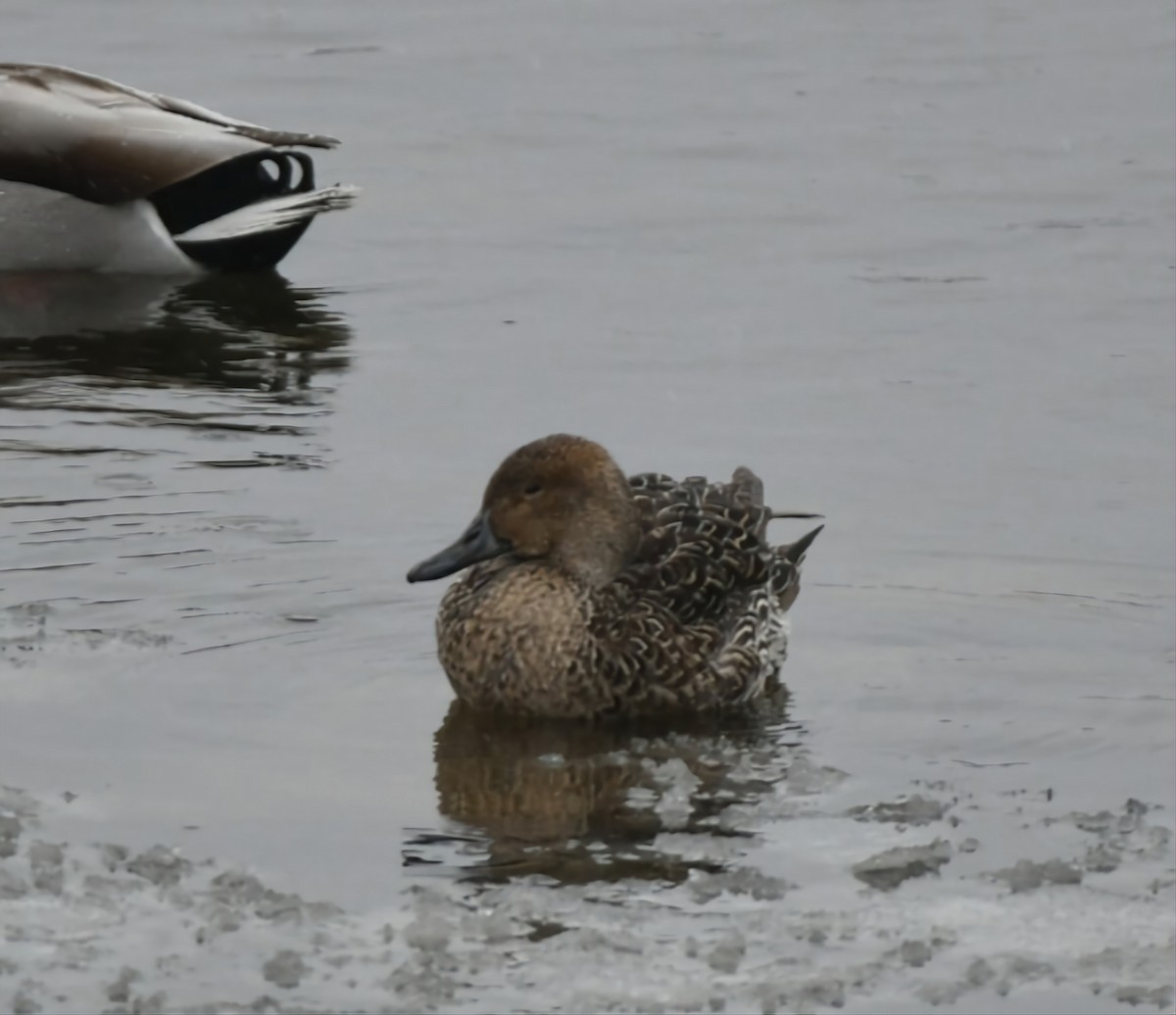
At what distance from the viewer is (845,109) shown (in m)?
16.5

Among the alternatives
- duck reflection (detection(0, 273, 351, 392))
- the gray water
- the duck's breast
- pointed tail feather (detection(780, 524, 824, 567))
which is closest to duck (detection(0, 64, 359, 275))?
duck reflection (detection(0, 273, 351, 392))

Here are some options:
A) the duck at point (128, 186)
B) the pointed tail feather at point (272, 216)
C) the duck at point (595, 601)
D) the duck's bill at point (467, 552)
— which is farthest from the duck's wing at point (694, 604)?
the duck at point (128, 186)

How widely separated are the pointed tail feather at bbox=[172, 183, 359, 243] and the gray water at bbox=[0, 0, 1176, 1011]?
0.28 meters

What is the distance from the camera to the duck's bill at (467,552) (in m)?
8.16

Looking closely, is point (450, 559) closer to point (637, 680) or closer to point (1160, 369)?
point (637, 680)

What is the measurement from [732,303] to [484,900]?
21.9 feet

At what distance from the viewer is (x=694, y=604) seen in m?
8.42

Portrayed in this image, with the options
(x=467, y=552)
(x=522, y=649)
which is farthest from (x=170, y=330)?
(x=522, y=649)

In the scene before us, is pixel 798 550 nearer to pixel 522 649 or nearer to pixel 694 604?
pixel 694 604

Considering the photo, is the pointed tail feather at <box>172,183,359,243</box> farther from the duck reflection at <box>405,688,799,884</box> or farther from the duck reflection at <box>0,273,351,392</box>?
the duck reflection at <box>405,688,799,884</box>

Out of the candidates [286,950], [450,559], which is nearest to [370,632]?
[450,559]

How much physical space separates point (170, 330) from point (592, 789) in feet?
18.7

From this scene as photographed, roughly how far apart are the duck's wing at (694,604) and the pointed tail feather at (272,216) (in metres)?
5.26

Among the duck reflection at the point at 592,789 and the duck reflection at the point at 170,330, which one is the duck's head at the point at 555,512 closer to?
the duck reflection at the point at 592,789
